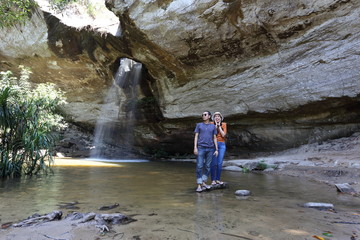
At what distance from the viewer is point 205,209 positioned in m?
2.96

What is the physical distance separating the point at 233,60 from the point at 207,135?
246 inches

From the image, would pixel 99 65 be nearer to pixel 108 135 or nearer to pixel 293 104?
pixel 108 135

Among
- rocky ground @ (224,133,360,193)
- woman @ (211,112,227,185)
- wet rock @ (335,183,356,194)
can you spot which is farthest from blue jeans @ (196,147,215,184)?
rocky ground @ (224,133,360,193)

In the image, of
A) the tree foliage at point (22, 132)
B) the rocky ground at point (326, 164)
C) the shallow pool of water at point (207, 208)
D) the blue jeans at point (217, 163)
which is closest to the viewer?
the shallow pool of water at point (207, 208)

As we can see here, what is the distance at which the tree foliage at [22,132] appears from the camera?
5484mm

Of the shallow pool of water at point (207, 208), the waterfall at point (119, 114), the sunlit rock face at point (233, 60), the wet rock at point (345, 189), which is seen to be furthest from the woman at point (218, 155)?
the waterfall at point (119, 114)

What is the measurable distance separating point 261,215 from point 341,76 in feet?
24.3

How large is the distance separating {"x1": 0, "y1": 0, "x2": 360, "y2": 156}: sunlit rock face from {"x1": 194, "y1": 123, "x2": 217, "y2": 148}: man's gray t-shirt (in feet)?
18.8

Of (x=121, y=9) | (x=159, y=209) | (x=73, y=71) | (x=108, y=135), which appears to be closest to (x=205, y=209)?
(x=159, y=209)

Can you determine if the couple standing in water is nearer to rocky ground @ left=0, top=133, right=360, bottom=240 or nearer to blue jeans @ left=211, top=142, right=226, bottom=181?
blue jeans @ left=211, top=142, right=226, bottom=181

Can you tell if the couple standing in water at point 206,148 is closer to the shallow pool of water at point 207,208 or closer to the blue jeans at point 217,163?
the blue jeans at point 217,163

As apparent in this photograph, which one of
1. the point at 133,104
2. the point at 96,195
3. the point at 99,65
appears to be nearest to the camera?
the point at 96,195

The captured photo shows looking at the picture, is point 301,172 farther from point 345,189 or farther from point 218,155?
point 218,155

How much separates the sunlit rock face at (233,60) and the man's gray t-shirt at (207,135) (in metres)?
5.75
